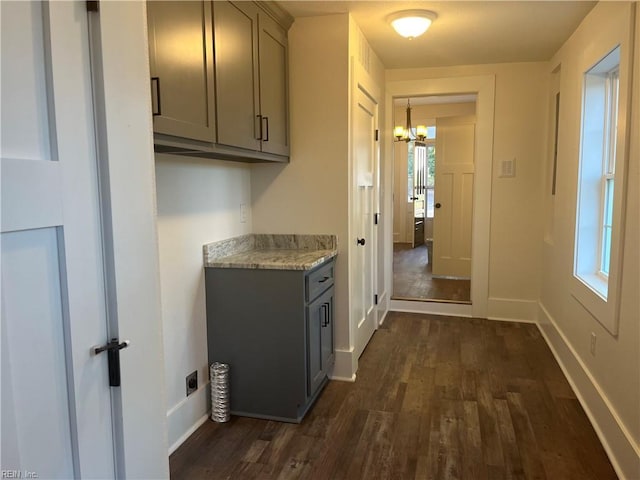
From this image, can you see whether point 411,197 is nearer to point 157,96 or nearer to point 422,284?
point 422,284

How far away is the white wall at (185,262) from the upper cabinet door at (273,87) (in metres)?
0.35

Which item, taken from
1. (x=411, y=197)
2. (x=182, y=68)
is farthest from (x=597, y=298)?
(x=411, y=197)

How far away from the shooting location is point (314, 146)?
3.01 m

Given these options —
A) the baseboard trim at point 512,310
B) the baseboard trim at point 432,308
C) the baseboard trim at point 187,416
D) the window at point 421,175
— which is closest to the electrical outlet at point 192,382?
the baseboard trim at point 187,416

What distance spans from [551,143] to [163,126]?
347 cm

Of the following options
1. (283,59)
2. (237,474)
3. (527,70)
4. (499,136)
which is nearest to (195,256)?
(237,474)

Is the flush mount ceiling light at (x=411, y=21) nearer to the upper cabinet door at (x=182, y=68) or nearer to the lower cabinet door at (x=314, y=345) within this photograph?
the upper cabinet door at (x=182, y=68)

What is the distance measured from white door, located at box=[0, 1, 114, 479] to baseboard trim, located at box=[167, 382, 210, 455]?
136cm

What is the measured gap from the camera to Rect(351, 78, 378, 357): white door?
322 centimetres

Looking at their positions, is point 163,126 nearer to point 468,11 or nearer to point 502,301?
point 468,11

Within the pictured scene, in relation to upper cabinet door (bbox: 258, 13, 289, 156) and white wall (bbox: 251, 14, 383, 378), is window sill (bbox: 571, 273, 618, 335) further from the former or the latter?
upper cabinet door (bbox: 258, 13, 289, 156)

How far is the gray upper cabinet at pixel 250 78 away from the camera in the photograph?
2.14m

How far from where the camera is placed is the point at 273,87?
2.74 metres

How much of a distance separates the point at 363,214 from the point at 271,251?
888mm
